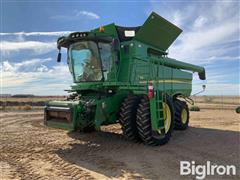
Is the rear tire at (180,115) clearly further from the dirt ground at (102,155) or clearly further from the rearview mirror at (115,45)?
the rearview mirror at (115,45)

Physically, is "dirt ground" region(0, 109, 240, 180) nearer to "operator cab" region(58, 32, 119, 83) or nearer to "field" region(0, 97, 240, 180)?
"field" region(0, 97, 240, 180)

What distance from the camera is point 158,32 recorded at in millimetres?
9414

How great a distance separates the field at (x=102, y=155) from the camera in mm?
5211

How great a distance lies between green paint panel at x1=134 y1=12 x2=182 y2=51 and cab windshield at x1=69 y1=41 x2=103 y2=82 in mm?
1516

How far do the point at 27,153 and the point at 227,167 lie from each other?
4.62 m

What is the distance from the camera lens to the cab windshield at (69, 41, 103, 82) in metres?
8.23

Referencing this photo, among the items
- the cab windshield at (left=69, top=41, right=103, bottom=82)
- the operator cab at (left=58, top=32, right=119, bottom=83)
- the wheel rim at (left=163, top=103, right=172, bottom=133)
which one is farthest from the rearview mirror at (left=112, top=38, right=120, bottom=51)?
the wheel rim at (left=163, top=103, right=172, bottom=133)

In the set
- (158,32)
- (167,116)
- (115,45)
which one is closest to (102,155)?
(167,116)

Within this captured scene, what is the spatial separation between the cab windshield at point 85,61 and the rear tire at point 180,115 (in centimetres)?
412

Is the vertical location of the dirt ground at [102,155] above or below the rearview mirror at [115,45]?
below

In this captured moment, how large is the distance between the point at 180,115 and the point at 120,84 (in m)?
3.89

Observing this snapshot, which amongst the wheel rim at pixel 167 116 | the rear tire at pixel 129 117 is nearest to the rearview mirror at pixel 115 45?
the rear tire at pixel 129 117

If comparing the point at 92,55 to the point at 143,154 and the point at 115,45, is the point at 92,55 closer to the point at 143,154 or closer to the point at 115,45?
the point at 115,45

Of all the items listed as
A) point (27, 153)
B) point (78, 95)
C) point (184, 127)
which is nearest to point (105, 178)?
point (27, 153)
